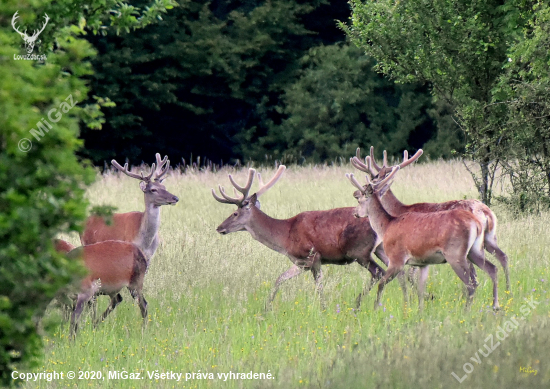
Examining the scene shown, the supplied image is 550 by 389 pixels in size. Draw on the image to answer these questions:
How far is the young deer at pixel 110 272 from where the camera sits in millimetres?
6566

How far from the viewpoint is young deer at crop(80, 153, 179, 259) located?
28.9 feet

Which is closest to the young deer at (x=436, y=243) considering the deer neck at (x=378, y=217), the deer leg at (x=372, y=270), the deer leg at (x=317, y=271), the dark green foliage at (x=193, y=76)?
the deer neck at (x=378, y=217)

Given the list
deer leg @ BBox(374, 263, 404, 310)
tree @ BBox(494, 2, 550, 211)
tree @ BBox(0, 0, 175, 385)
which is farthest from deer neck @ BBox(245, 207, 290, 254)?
tree @ BBox(494, 2, 550, 211)

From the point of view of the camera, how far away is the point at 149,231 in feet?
29.0

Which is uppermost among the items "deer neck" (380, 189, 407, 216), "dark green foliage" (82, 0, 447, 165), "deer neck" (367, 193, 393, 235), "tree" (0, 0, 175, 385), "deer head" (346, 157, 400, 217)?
"tree" (0, 0, 175, 385)

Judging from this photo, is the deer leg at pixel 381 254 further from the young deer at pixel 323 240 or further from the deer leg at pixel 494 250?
the deer leg at pixel 494 250

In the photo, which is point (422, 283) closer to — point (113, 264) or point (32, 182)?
point (113, 264)

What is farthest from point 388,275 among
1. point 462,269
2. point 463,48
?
point 463,48

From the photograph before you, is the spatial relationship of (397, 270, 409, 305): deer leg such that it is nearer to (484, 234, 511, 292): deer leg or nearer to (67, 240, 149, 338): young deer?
(484, 234, 511, 292): deer leg

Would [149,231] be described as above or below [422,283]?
below

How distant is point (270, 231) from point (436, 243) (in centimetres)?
211

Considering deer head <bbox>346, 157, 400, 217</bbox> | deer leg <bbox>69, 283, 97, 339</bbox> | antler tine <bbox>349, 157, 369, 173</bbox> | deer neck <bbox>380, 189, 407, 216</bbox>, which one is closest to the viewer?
deer leg <bbox>69, 283, 97, 339</bbox>

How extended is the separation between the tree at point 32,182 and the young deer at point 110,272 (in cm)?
327

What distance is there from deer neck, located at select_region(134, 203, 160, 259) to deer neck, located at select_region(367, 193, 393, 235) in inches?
95.9
